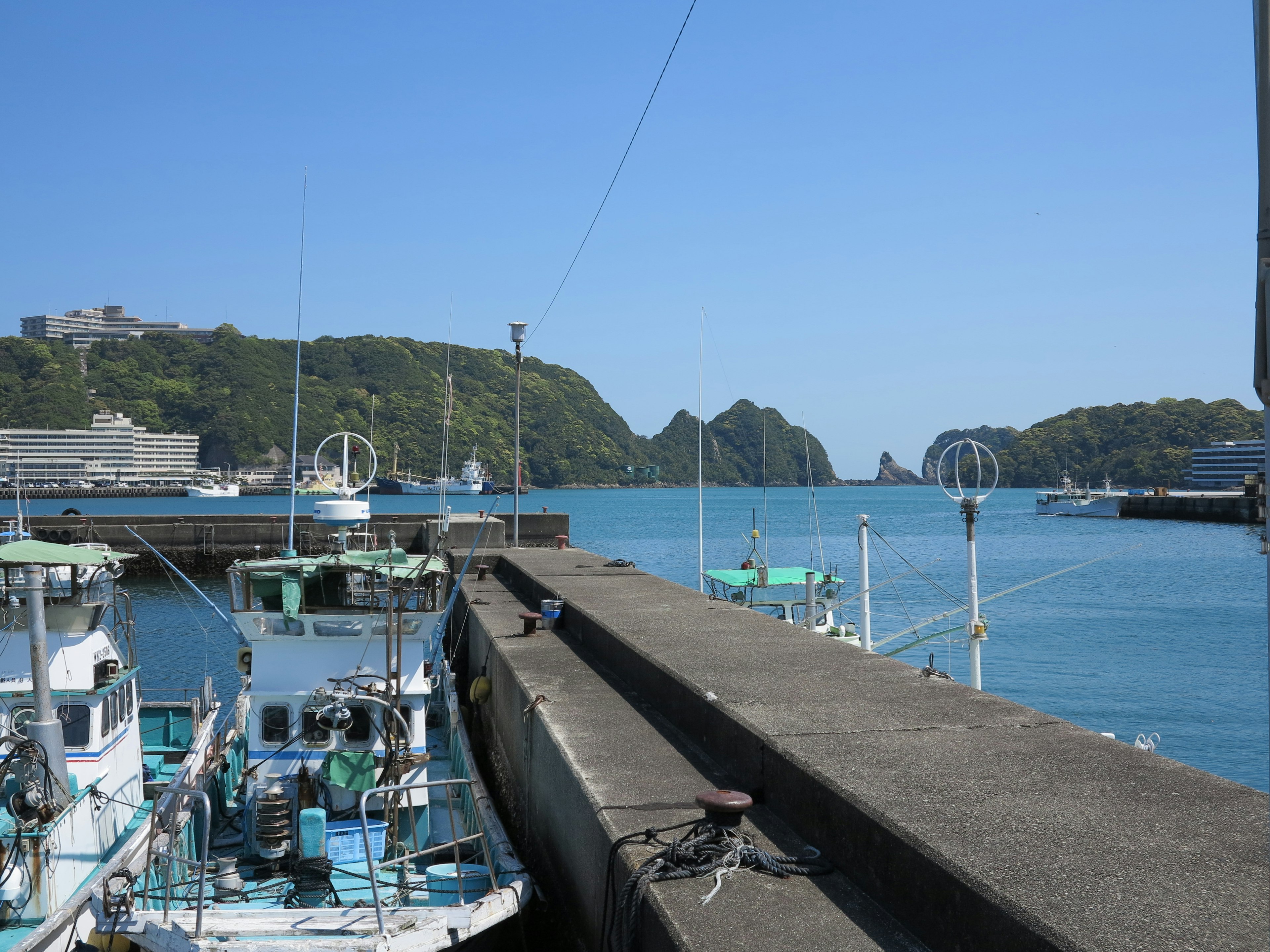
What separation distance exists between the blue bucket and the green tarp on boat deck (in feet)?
45.4

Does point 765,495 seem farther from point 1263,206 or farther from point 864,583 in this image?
point 1263,206

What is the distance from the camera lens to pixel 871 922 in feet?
14.5

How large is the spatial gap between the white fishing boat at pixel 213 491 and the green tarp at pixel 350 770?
14404cm

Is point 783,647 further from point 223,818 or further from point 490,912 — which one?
point 223,818

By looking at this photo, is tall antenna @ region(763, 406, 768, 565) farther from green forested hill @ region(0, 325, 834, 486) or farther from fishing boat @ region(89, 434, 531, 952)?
green forested hill @ region(0, 325, 834, 486)

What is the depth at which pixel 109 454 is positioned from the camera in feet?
506

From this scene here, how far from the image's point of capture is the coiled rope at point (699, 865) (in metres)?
4.82

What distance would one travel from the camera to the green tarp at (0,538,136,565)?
10.7 metres

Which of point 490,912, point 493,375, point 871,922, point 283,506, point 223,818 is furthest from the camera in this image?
point 283,506

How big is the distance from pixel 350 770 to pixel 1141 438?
6395 inches

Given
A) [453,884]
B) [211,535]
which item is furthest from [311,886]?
[211,535]

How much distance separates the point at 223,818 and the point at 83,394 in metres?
175

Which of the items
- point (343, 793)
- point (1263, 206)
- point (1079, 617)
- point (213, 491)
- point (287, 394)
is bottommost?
point (1079, 617)

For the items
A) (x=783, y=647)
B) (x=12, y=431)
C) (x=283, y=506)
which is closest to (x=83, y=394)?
(x=12, y=431)
